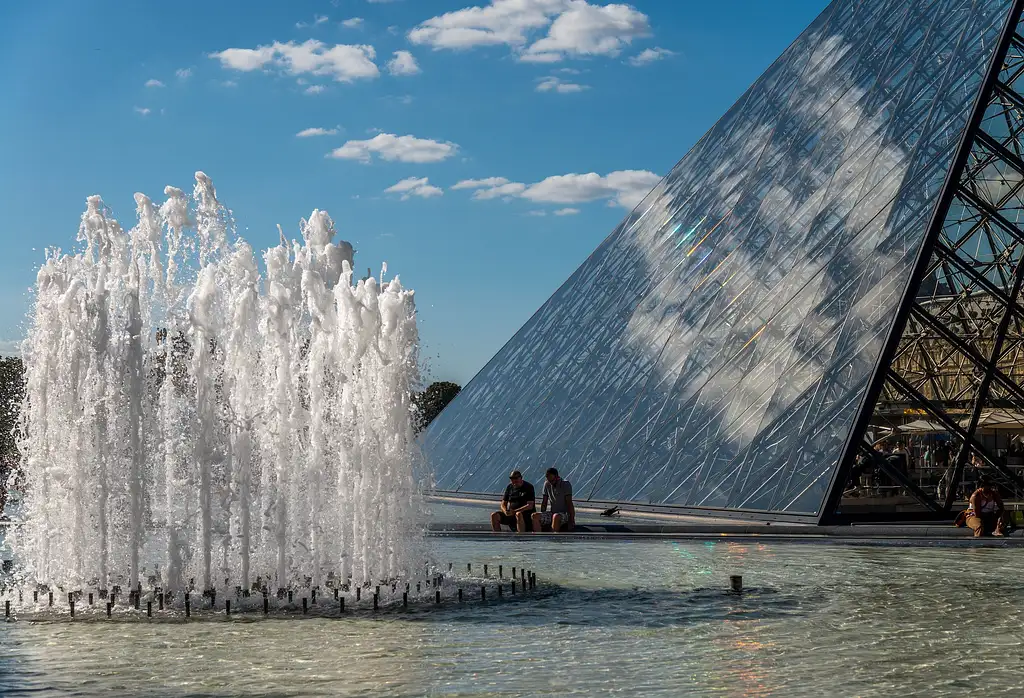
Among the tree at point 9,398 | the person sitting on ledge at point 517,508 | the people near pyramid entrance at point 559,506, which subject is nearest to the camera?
the people near pyramid entrance at point 559,506

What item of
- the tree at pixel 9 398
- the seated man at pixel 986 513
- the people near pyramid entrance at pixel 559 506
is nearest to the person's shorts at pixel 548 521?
the people near pyramid entrance at pixel 559 506

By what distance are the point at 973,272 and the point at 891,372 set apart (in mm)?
2646

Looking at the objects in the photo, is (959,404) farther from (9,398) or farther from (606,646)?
(9,398)

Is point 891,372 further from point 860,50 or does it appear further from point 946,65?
point 860,50

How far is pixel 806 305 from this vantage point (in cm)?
2114

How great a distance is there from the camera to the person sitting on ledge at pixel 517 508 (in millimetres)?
16812

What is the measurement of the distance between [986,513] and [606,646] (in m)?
8.76

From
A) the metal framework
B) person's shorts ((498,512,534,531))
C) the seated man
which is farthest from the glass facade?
person's shorts ((498,512,534,531))

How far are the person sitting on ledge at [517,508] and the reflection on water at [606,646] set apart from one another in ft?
16.7

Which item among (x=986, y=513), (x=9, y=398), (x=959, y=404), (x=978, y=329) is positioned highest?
(x=9, y=398)

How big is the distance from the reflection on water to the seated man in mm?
3834

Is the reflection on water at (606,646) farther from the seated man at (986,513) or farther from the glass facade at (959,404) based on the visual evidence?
the glass facade at (959,404)

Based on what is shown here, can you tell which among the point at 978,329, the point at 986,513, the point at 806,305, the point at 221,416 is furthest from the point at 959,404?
the point at 221,416

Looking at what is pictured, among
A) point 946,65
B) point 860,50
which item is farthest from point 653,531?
point 860,50
